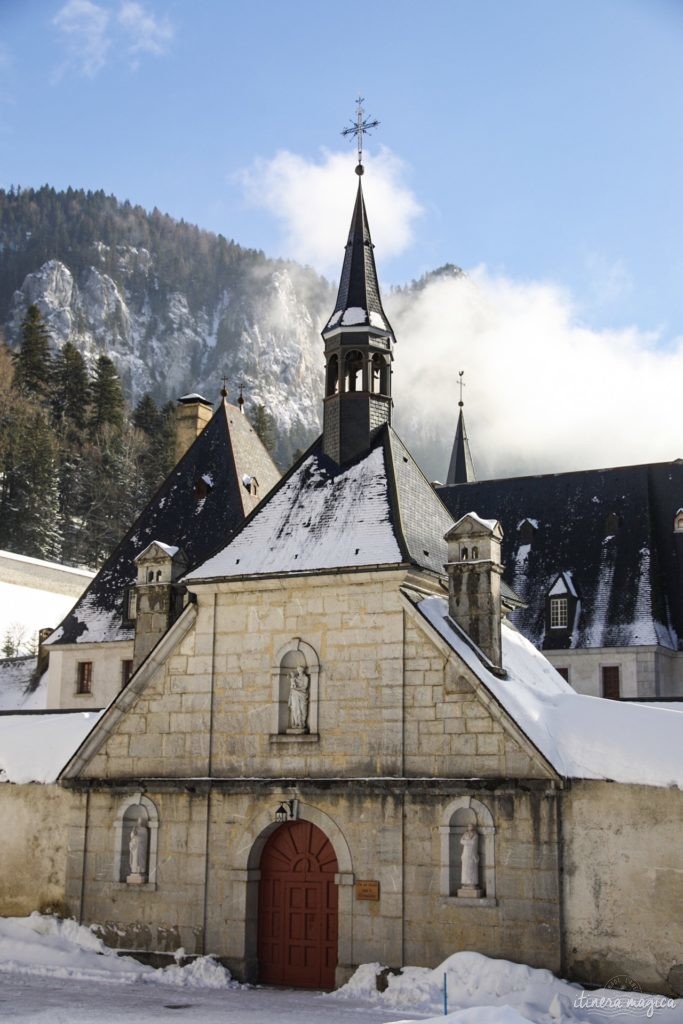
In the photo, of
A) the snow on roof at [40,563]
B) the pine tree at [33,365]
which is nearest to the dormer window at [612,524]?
the snow on roof at [40,563]

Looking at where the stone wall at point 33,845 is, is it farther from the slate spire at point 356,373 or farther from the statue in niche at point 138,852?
the slate spire at point 356,373

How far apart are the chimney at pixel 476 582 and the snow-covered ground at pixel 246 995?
18.0 ft

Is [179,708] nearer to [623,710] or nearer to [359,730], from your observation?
[359,730]

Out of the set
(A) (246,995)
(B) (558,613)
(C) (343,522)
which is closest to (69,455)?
(B) (558,613)

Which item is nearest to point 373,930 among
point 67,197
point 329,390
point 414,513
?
point 414,513

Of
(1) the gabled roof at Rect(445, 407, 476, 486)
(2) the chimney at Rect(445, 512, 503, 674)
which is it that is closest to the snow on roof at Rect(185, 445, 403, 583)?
(2) the chimney at Rect(445, 512, 503, 674)

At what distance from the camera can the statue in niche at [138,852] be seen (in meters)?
23.4

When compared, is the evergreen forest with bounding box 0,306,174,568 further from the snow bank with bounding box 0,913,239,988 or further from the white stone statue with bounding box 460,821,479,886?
the white stone statue with bounding box 460,821,479,886

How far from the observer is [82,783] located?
2431 cm

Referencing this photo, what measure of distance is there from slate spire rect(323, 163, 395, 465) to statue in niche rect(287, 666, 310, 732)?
5.22 meters

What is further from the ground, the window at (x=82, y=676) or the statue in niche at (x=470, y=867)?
the window at (x=82, y=676)

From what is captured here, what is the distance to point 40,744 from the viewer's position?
25578 mm

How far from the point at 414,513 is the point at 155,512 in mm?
15379

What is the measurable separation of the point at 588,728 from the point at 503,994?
14.6ft
